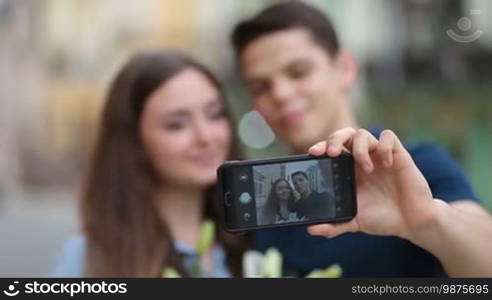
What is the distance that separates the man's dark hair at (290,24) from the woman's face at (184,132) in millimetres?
111

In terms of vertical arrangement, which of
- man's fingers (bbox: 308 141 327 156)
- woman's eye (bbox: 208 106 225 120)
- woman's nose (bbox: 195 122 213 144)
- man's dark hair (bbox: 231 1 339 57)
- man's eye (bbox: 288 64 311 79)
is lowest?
man's fingers (bbox: 308 141 327 156)

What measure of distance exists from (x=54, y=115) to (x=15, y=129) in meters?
0.09

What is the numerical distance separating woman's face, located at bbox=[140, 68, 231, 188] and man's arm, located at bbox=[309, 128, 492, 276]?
35cm

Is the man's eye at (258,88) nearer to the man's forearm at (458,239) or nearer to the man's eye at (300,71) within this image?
the man's eye at (300,71)

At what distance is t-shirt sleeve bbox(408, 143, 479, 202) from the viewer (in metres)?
0.88

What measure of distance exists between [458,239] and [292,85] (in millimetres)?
386

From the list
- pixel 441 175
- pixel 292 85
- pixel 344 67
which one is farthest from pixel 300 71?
pixel 441 175

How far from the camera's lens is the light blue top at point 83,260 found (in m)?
1.10

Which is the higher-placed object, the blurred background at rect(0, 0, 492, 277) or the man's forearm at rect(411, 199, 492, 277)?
the blurred background at rect(0, 0, 492, 277)

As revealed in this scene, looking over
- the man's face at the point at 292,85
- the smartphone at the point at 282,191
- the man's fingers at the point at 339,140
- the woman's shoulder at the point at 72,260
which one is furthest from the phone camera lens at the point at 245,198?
the woman's shoulder at the point at 72,260

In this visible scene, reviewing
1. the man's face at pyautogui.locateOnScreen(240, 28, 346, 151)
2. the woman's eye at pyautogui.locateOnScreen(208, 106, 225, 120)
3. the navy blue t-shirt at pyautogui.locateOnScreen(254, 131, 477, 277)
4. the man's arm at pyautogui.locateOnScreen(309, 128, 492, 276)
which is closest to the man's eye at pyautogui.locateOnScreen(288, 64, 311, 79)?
the man's face at pyautogui.locateOnScreen(240, 28, 346, 151)

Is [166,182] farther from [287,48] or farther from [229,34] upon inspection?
[229,34]

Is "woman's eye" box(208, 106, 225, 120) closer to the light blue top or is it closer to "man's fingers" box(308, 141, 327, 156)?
the light blue top

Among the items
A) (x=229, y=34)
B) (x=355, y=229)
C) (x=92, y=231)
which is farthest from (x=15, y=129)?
(x=355, y=229)
